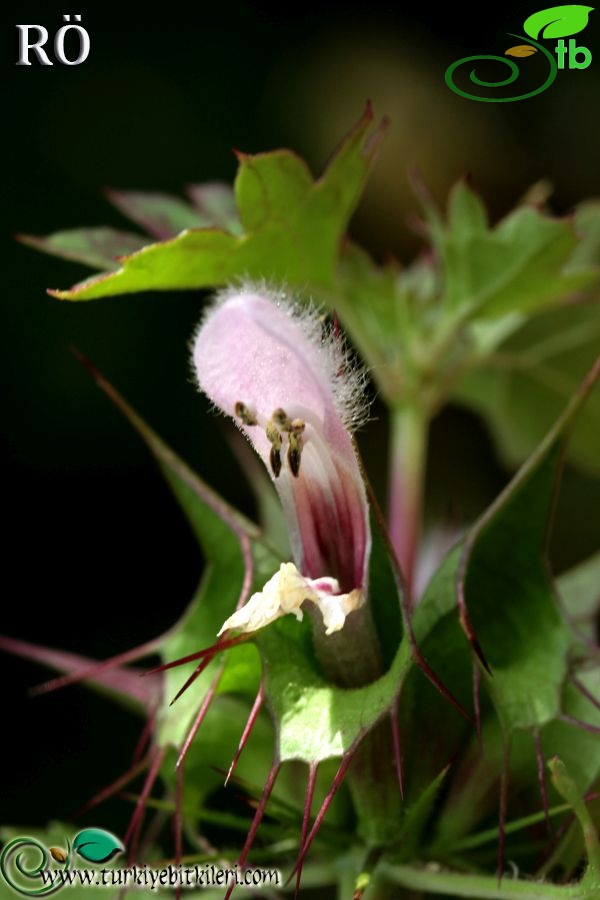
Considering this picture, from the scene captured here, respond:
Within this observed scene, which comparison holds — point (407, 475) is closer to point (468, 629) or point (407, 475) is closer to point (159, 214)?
point (159, 214)

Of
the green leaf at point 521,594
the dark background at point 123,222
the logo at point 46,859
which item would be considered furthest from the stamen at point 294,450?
the dark background at point 123,222

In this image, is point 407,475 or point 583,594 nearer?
point 583,594

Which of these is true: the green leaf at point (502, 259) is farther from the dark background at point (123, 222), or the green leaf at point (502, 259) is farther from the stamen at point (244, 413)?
the dark background at point (123, 222)

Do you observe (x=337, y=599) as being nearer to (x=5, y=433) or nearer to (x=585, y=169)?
(x=5, y=433)

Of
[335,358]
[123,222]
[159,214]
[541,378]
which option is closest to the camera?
[335,358]

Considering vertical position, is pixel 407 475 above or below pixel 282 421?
below

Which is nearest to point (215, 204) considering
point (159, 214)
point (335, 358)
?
point (159, 214)

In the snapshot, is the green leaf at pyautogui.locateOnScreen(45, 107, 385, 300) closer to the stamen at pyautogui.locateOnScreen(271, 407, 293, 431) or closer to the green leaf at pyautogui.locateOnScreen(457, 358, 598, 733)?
the stamen at pyautogui.locateOnScreen(271, 407, 293, 431)

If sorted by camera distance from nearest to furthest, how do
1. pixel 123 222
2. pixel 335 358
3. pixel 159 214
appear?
pixel 335 358 < pixel 159 214 < pixel 123 222
